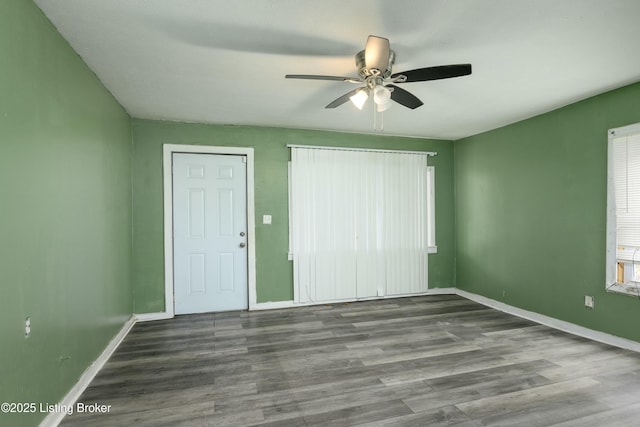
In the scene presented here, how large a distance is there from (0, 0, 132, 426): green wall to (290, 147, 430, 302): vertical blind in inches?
90.0

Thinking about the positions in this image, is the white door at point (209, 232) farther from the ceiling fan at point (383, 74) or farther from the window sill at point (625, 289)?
the window sill at point (625, 289)

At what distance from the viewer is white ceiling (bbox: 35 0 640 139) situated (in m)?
1.78

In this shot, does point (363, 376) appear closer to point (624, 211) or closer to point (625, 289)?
point (625, 289)

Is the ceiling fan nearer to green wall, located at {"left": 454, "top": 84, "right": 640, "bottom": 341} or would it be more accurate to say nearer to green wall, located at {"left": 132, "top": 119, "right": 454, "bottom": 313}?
green wall, located at {"left": 132, "top": 119, "right": 454, "bottom": 313}

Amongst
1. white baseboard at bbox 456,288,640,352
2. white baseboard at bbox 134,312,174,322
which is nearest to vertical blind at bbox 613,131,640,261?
white baseboard at bbox 456,288,640,352

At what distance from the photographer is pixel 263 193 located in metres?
4.25

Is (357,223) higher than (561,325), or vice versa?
(357,223)

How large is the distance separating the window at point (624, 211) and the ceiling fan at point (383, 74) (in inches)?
84.1

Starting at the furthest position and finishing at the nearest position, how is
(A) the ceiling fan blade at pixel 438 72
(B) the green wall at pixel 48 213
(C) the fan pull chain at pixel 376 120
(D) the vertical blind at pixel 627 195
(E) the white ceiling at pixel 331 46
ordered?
1. (C) the fan pull chain at pixel 376 120
2. (D) the vertical blind at pixel 627 195
3. (A) the ceiling fan blade at pixel 438 72
4. (E) the white ceiling at pixel 331 46
5. (B) the green wall at pixel 48 213

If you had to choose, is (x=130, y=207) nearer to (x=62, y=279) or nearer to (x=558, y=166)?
(x=62, y=279)

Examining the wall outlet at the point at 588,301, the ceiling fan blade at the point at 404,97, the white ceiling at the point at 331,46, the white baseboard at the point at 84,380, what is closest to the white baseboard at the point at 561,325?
the wall outlet at the point at 588,301

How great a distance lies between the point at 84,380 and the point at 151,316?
159cm

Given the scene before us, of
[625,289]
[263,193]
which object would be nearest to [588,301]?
[625,289]

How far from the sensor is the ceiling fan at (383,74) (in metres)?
1.87
